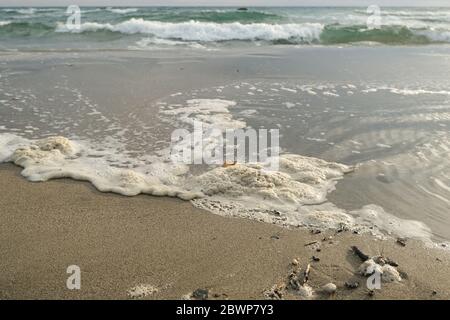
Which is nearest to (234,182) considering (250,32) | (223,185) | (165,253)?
(223,185)

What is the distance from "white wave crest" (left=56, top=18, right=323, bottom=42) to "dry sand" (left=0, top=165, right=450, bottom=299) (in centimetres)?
1563

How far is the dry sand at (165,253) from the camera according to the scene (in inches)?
112

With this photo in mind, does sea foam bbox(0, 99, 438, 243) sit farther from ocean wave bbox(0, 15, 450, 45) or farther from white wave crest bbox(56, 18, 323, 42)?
white wave crest bbox(56, 18, 323, 42)

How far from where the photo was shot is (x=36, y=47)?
14.6 m

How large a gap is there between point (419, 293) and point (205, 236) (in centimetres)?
164

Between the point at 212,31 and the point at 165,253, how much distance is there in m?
17.8

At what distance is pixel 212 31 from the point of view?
1972cm

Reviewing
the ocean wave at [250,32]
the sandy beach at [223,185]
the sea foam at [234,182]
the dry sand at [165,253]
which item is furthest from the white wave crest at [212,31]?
the dry sand at [165,253]

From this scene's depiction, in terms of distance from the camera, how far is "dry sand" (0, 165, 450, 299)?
2.86m

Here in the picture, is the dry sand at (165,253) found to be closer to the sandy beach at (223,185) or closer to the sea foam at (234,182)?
the sandy beach at (223,185)

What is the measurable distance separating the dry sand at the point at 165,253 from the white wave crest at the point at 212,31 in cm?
1563

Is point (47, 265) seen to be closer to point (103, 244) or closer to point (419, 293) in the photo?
point (103, 244)

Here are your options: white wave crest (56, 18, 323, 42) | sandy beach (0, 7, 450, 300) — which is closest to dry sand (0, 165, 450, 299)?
sandy beach (0, 7, 450, 300)

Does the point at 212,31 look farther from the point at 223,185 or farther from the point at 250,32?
the point at 223,185
